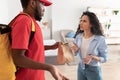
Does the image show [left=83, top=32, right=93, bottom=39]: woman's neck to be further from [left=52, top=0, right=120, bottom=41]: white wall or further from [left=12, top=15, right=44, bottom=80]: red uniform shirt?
[left=52, top=0, right=120, bottom=41]: white wall

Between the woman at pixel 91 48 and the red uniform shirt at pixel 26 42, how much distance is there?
940mm

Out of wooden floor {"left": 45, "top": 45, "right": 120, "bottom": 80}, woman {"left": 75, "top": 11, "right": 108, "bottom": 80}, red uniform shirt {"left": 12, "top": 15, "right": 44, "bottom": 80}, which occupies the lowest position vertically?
wooden floor {"left": 45, "top": 45, "right": 120, "bottom": 80}

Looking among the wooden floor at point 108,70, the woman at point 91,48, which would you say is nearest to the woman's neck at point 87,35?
the woman at point 91,48

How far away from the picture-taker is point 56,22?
6.61 meters

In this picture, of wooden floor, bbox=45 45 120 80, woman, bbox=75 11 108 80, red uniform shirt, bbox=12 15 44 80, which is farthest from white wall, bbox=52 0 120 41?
red uniform shirt, bbox=12 15 44 80

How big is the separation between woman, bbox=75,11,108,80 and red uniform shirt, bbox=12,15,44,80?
94 cm

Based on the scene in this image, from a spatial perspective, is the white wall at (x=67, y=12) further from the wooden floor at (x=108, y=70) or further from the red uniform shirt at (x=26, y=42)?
the red uniform shirt at (x=26, y=42)

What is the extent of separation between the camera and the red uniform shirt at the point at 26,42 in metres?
1.09

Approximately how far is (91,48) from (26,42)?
120 cm

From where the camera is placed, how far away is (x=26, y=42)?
1.09 m

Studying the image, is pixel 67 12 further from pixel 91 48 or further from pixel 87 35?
pixel 91 48

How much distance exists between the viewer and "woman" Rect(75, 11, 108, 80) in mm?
2158

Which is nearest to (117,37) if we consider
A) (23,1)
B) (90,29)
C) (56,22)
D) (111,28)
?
(111,28)

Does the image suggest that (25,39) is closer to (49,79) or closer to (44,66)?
(44,66)
